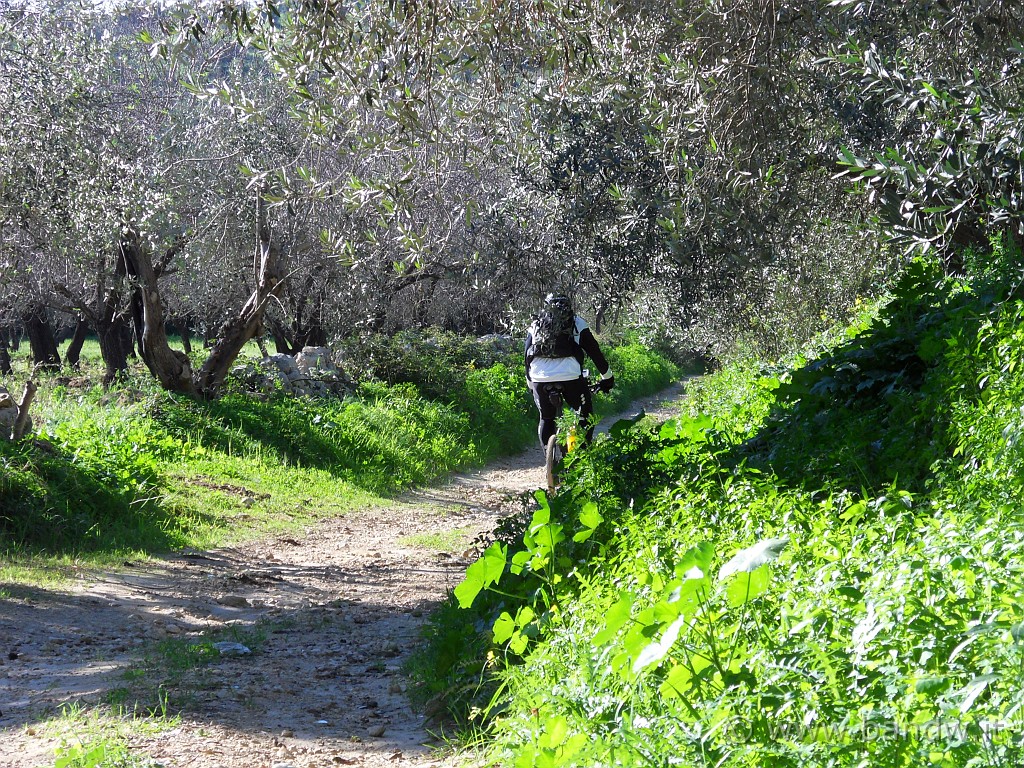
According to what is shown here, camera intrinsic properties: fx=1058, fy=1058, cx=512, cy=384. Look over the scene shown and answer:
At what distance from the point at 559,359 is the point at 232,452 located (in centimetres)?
516

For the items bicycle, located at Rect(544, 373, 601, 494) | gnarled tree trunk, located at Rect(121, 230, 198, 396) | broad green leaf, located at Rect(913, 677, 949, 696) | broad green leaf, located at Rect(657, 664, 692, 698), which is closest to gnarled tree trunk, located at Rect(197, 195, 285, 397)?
gnarled tree trunk, located at Rect(121, 230, 198, 396)

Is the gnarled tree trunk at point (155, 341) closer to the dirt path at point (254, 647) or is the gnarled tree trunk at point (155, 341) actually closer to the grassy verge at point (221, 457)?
the grassy verge at point (221, 457)

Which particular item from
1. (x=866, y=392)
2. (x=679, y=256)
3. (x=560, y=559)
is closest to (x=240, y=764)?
(x=560, y=559)

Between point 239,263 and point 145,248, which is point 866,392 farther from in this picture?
point 239,263

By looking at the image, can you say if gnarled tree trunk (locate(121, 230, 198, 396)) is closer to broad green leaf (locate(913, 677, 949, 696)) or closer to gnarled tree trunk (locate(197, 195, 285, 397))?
gnarled tree trunk (locate(197, 195, 285, 397))

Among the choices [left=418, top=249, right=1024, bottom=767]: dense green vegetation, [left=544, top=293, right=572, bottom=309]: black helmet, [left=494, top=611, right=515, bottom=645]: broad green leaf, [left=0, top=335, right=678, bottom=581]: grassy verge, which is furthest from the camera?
[left=544, top=293, right=572, bottom=309]: black helmet

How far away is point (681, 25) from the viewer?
8203 millimetres

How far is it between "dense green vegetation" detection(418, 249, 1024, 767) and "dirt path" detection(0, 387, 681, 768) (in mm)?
496

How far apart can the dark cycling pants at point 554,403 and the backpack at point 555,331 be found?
11.8 inches

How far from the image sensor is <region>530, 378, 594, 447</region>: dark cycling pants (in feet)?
32.2

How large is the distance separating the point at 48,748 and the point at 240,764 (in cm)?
82

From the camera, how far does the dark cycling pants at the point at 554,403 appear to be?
981 centimetres

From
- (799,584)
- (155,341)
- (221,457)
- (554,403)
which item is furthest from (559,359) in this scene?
(155,341)

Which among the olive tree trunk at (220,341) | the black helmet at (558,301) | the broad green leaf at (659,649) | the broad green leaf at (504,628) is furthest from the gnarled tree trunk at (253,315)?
the broad green leaf at (659,649)
